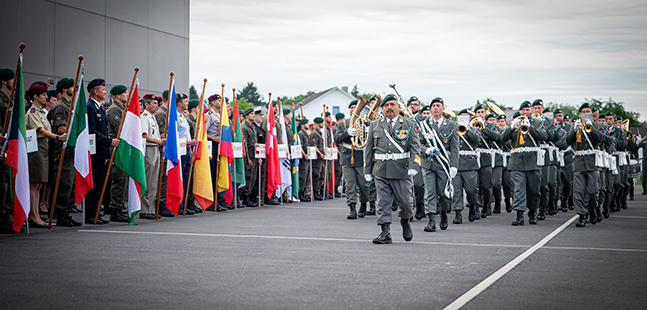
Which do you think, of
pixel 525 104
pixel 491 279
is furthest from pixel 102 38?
pixel 491 279

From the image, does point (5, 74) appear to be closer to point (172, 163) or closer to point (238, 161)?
point (172, 163)

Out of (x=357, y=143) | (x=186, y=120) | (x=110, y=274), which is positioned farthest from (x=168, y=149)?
(x=110, y=274)

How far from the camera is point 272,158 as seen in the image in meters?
17.5

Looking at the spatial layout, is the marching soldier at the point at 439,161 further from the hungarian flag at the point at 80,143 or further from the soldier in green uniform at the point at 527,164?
the hungarian flag at the point at 80,143

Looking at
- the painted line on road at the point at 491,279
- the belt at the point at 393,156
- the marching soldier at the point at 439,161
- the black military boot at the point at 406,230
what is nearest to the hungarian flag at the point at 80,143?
the belt at the point at 393,156

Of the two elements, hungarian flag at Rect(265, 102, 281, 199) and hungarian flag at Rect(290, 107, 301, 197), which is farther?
hungarian flag at Rect(290, 107, 301, 197)

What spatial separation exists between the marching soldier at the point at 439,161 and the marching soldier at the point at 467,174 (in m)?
0.86

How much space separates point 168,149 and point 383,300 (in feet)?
26.6

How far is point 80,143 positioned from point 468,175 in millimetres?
7290

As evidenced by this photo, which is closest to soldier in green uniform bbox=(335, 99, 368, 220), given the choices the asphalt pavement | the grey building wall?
the asphalt pavement

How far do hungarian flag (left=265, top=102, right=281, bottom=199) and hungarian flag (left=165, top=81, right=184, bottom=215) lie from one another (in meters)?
4.16

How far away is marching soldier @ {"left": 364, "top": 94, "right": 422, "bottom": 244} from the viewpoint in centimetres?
1035

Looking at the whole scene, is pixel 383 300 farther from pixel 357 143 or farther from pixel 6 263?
pixel 357 143

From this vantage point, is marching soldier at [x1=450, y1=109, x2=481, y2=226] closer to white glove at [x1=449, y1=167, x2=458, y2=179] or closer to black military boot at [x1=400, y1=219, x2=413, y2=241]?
white glove at [x1=449, y1=167, x2=458, y2=179]
